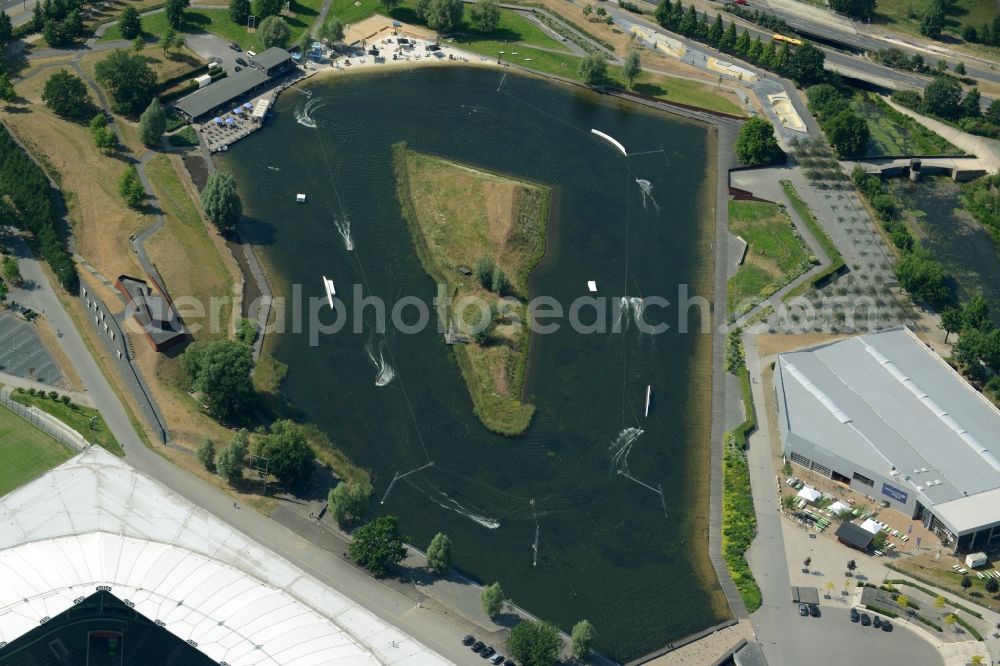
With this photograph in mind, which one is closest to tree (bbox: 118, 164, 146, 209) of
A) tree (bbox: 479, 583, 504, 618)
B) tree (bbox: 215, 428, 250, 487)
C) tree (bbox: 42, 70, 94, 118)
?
tree (bbox: 42, 70, 94, 118)

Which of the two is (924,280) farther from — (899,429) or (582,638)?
(582,638)

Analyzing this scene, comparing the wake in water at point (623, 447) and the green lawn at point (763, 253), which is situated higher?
the green lawn at point (763, 253)

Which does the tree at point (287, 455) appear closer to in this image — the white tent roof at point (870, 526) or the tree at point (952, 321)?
the white tent roof at point (870, 526)

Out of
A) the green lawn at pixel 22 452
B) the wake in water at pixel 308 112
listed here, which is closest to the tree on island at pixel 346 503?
the green lawn at pixel 22 452

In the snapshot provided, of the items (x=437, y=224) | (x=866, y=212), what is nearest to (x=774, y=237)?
(x=866, y=212)

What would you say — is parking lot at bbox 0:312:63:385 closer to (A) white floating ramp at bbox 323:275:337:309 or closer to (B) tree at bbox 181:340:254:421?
(B) tree at bbox 181:340:254:421

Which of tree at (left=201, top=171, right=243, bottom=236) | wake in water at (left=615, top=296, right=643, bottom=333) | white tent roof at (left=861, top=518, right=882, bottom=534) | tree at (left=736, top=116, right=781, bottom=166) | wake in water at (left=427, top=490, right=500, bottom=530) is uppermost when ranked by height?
tree at (left=736, top=116, right=781, bottom=166)

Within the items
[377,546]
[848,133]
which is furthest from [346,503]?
[848,133]
